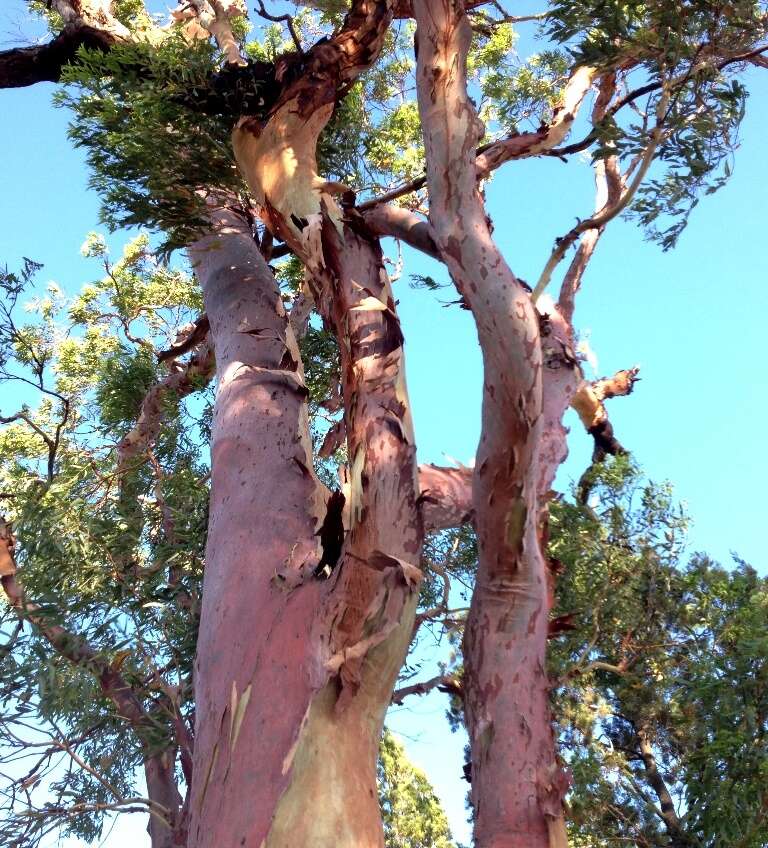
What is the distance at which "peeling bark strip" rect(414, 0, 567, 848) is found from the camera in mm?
2400

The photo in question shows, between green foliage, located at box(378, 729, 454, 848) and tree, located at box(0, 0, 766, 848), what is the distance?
22.9 ft

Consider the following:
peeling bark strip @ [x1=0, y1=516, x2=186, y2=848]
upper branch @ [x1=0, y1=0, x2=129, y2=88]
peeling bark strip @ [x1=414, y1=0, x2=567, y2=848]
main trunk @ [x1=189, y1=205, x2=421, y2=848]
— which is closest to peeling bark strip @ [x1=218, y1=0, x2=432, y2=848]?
main trunk @ [x1=189, y1=205, x2=421, y2=848]

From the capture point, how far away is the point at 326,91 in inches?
144

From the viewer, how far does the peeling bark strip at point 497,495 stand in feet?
7.88

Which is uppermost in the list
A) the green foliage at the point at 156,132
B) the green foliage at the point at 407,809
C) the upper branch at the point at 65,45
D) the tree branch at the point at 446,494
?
the upper branch at the point at 65,45

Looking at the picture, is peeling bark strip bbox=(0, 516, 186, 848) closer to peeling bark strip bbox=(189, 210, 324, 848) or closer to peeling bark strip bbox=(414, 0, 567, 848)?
peeling bark strip bbox=(189, 210, 324, 848)

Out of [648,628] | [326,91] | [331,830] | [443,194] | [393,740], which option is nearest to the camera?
[331,830]

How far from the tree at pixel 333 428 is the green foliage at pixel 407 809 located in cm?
697

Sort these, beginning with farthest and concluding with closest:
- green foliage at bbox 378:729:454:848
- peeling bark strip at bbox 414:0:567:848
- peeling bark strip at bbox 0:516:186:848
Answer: green foliage at bbox 378:729:454:848
peeling bark strip at bbox 0:516:186:848
peeling bark strip at bbox 414:0:567:848

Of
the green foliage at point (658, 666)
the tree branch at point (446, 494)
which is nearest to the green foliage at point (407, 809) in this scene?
the green foliage at point (658, 666)

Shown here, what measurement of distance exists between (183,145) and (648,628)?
385cm

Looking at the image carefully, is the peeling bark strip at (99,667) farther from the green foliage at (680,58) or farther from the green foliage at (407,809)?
the green foliage at (407,809)

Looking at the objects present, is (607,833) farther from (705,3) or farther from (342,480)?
(705,3)

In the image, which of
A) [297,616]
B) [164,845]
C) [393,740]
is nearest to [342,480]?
[297,616]
